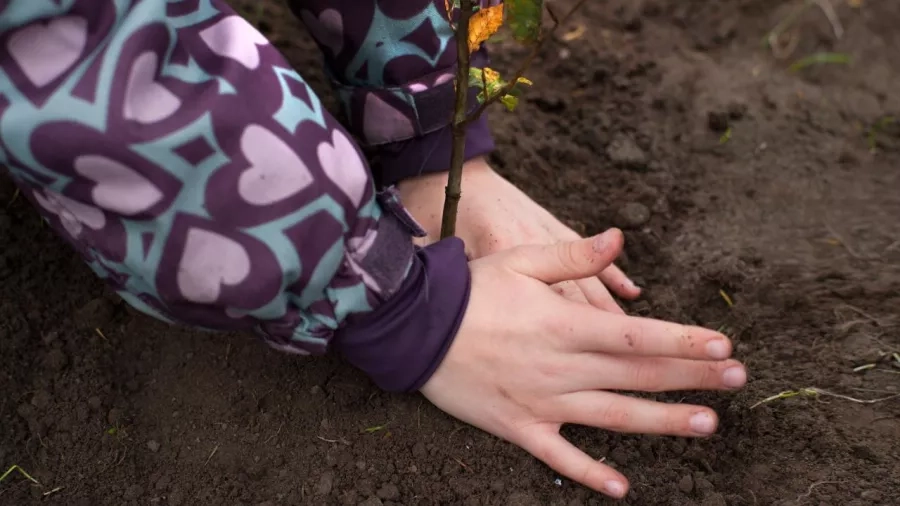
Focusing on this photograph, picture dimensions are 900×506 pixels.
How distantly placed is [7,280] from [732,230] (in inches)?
47.1

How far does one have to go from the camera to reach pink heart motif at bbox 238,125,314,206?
0.88 metres

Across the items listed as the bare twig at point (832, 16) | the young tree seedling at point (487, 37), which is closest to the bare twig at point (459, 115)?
the young tree seedling at point (487, 37)

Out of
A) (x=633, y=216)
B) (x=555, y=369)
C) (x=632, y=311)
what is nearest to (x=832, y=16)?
(x=633, y=216)

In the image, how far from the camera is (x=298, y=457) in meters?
1.14

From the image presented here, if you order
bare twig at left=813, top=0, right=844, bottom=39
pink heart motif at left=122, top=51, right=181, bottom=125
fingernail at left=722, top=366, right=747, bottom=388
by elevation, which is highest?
pink heart motif at left=122, top=51, right=181, bottom=125

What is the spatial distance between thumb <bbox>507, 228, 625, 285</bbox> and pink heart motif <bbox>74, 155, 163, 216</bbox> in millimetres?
492

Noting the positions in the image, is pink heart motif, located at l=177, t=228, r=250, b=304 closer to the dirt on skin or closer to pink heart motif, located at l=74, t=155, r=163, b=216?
pink heart motif, located at l=74, t=155, r=163, b=216

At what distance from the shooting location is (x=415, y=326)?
1082 millimetres

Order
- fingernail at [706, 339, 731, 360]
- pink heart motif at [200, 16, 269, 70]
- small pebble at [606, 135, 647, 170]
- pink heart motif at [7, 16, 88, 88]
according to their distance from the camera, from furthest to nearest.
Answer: small pebble at [606, 135, 647, 170] → fingernail at [706, 339, 731, 360] → pink heart motif at [200, 16, 269, 70] → pink heart motif at [7, 16, 88, 88]

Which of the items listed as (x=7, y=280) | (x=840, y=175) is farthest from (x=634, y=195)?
(x=7, y=280)

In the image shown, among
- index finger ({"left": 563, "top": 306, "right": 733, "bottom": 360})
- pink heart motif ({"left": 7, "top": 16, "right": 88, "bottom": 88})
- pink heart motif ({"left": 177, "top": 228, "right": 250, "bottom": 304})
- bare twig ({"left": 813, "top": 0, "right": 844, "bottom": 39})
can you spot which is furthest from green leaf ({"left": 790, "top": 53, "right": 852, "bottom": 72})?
pink heart motif ({"left": 7, "top": 16, "right": 88, "bottom": 88})

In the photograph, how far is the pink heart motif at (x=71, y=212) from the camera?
0.89 meters

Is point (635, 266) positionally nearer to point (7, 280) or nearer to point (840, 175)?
point (840, 175)

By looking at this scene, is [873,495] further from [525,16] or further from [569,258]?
[525,16]
